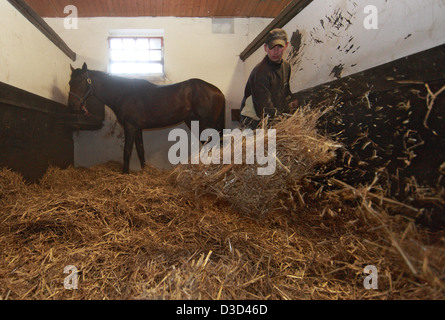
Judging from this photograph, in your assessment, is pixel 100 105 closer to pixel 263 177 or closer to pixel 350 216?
pixel 263 177

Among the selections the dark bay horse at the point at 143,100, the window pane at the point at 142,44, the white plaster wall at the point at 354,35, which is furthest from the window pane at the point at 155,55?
the white plaster wall at the point at 354,35

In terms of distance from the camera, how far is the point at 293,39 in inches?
109

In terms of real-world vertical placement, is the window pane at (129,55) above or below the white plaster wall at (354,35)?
above

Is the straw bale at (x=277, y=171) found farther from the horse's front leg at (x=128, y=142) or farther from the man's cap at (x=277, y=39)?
the horse's front leg at (x=128, y=142)

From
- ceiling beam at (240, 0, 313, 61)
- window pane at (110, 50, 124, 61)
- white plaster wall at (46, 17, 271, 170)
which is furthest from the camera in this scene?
window pane at (110, 50, 124, 61)

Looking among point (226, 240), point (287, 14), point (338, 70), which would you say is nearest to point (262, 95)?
point (338, 70)

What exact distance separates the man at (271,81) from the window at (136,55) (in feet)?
8.54

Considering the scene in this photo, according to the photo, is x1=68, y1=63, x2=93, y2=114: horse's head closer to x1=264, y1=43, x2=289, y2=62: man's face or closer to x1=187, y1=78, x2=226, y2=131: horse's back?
x1=187, y1=78, x2=226, y2=131: horse's back

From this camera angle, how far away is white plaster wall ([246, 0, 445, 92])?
132cm

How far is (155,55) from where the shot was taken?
14.6ft

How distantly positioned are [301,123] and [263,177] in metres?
0.45

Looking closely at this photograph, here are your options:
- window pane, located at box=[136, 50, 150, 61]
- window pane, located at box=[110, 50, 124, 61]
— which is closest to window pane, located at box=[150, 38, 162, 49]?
window pane, located at box=[136, 50, 150, 61]

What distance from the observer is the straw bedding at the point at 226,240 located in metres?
1.09

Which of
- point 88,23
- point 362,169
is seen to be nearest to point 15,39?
point 88,23
